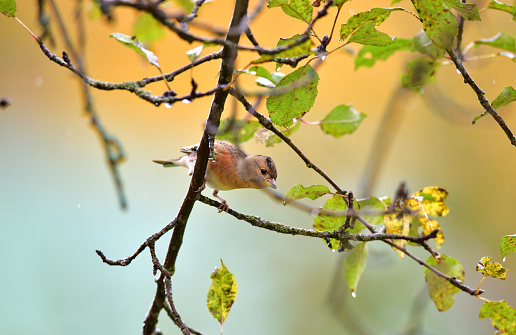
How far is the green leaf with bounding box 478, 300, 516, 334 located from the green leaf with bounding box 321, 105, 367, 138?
2.13ft

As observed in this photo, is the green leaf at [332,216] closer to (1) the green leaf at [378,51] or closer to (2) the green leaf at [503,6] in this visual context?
(1) the green leaf at [378,51]

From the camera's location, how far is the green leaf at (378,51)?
1.58 m

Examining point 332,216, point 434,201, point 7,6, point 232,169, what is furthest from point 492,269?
point 7,6

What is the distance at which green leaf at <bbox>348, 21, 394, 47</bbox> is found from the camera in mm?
1163

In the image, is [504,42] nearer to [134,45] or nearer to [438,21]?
[438,21]

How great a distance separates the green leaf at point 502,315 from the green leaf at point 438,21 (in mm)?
669

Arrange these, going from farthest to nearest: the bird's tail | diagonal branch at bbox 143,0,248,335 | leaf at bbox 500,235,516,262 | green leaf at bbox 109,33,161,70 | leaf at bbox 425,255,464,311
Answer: the bird's tail
leaf at bbox 425,255,464,311
leaf at bbox 500,235,516,262
green leaf at bbox 109,33,161,70
diagonal branch at bbox 143,0,248,335

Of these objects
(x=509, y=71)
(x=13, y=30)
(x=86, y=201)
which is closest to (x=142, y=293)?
(x=86, y=201)

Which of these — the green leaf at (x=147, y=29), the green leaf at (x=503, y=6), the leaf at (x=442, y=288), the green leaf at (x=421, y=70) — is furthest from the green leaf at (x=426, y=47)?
the green leaf at (x=147, y=29)

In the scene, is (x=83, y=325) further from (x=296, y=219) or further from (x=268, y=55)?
(x=268, y=55)

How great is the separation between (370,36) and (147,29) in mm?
528

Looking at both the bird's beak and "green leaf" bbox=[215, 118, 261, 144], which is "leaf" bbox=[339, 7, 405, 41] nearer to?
"green leaf" bbox=[215, 118, 261, 144]

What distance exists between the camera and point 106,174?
398 cm

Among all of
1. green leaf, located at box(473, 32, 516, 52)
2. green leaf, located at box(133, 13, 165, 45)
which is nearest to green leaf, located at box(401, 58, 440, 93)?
green leaf, located at box(473, 32, 516, 52)
